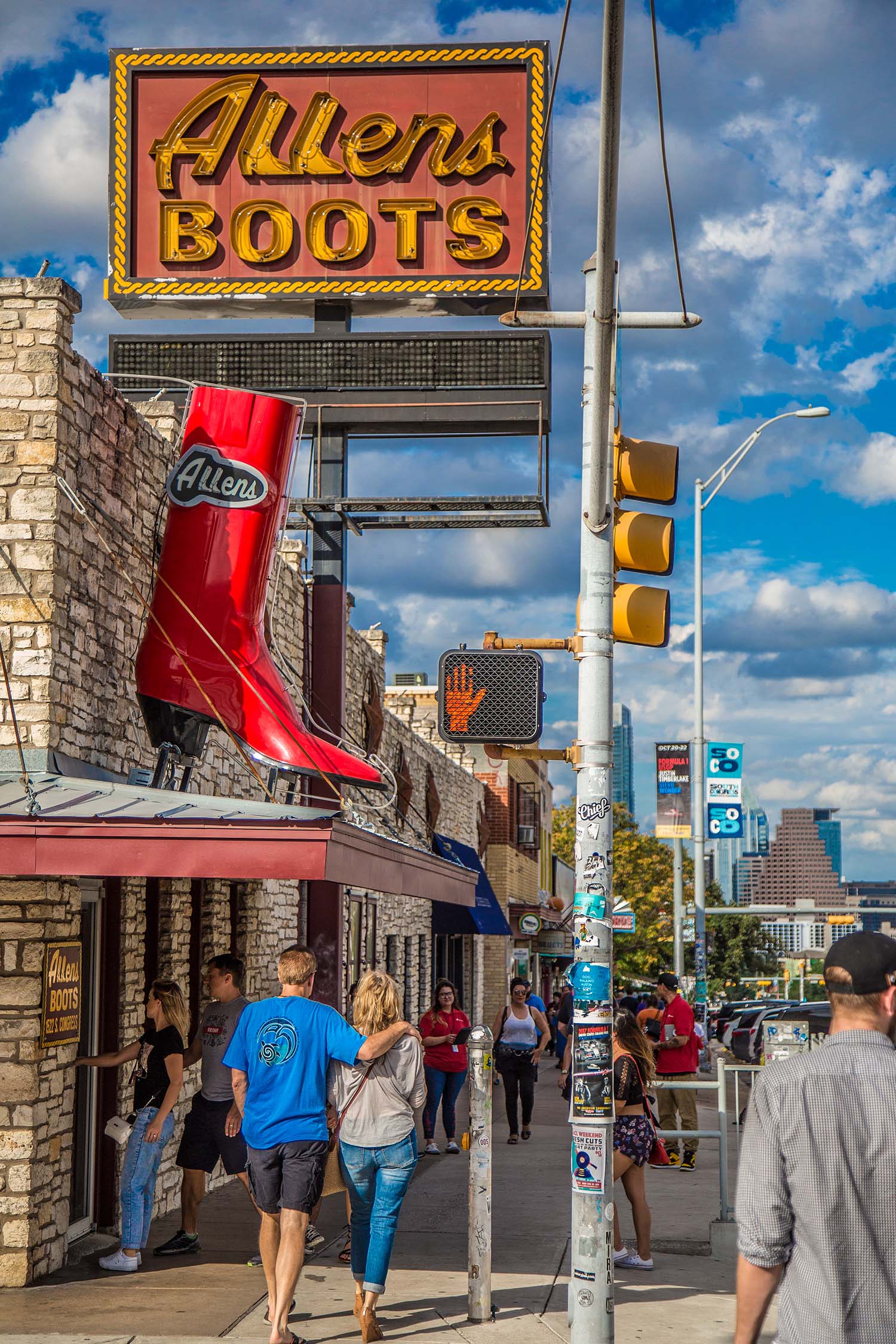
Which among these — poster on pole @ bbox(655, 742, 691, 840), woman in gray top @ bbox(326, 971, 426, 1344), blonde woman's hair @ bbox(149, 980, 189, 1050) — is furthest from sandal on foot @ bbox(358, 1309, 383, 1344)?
poster on pole @ bbox(655, 742, 691, 840)

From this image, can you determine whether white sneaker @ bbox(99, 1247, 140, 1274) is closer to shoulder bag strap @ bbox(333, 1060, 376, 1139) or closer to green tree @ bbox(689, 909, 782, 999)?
shoulder bag strap @ bbox(333, 1060, 376, 1139)

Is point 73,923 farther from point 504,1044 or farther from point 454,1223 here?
point 504,1044

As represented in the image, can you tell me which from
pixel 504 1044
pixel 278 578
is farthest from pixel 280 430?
pixel 504 1044

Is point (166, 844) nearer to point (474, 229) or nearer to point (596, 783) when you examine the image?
point (596, 783)

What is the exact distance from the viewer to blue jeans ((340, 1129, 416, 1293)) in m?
7.65

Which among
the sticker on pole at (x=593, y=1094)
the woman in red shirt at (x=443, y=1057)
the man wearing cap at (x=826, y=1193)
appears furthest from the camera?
the woman in red shirt at (x=443, y=1057)

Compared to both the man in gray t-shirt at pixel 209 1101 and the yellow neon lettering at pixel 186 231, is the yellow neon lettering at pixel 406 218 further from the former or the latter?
the man in gray t-shirt at pixel 209 1101

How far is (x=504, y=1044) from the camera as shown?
655 inches

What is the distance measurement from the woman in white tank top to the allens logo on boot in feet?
23.7

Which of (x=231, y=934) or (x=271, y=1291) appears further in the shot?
(x=231, y=934)

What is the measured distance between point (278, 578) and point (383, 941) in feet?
28.2

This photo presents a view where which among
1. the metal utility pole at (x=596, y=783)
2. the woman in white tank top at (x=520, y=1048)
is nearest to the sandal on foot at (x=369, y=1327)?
the metal utility pole at (x=596, y=783)

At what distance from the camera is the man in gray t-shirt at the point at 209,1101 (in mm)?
9625

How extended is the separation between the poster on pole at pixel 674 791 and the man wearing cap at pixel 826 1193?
26299mm
